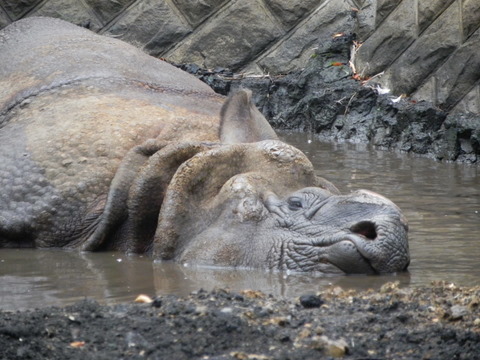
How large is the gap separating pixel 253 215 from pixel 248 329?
5.99 ft

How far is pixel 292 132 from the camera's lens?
13.1 meters

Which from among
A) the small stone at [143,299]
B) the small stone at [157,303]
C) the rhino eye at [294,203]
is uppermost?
the rhino eye at [294,203]

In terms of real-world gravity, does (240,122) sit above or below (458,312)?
above

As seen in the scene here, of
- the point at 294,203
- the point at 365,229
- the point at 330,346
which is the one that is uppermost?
the point at 294,203

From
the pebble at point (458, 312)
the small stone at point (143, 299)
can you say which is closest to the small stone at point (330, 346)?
the pebble at point (458, 312)

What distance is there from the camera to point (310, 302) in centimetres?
494

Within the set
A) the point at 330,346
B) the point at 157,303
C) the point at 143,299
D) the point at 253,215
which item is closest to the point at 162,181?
the point at 253,215

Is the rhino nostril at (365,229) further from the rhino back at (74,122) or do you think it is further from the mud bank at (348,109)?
the mud bank at (348,109)

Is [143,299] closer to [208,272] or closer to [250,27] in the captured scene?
[208,272]

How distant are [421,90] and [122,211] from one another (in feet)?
21.0

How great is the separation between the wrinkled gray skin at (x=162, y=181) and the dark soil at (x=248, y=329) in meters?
1.10

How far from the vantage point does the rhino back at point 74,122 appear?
683 centimetres

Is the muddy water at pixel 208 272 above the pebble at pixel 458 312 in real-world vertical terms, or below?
above

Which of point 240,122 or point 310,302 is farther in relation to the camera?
point 240,122
